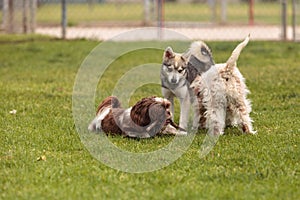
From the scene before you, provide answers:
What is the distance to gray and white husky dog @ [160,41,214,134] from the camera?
Answer: 697 cm

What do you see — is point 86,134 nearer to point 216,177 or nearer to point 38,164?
point 38,164

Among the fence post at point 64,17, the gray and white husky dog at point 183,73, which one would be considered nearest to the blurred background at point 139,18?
the fence post at point 64,17

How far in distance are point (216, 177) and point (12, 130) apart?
2.46 meters

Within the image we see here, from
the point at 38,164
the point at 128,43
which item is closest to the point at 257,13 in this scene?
the point at 128,43

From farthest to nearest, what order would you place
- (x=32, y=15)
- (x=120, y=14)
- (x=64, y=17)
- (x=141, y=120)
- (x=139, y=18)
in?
(x=120, y=14), (x=139, y=18), (x=32, y=15), (x=64, y=17), (x=141, y=120)

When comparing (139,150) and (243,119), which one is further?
(243,119)

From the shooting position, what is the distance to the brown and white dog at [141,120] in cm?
668

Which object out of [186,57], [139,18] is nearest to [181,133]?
[186,57]

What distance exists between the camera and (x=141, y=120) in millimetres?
6703

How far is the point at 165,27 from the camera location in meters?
18.3

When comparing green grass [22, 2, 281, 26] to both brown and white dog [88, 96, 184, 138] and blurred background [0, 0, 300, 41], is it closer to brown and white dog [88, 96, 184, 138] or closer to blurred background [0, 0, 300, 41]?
blurred background [0, 0, 300, 41]

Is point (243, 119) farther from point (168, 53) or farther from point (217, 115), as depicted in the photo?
point (168, 53)

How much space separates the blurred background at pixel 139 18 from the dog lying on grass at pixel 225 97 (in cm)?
969

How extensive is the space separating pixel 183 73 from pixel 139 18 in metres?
15.3
